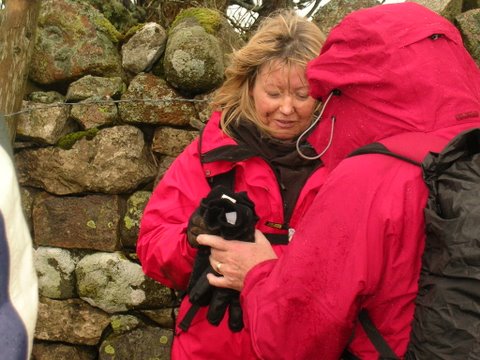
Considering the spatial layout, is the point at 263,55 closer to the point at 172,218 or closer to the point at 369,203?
the point at 172,218

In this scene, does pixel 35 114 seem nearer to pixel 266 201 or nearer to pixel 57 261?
pixel 57 261

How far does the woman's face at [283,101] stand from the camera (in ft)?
7.51

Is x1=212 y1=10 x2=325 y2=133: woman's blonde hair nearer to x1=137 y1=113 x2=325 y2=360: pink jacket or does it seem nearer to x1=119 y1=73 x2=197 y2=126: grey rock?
x1=137 y1=113 x2=325 y2=360: pink jacket

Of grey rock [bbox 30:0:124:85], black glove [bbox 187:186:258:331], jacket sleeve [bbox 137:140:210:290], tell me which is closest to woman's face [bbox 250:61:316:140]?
jacket sleeve [bbox 137:140:210:290]

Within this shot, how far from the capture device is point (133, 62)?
3.80 metres

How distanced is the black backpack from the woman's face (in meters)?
1.02

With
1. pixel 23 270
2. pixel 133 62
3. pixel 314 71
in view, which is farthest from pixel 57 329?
pixel 23 270

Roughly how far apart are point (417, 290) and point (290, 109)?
1128mm

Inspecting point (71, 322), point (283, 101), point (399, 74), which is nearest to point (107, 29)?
point (71, 322)

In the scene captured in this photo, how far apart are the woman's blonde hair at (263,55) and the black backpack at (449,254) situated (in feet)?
3.53

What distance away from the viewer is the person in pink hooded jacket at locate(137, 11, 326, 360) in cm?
215

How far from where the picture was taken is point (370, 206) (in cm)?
126

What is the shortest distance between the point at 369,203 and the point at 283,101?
3.61 feet

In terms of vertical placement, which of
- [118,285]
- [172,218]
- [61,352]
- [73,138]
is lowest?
[61,352]
